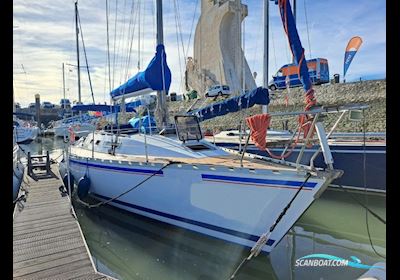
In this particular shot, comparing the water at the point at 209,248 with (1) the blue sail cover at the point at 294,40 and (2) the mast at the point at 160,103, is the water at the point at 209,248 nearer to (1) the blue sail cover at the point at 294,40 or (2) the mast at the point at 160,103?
(2) the mast at the point at 160,103

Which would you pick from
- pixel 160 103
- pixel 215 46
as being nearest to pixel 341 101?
pixel 160 103

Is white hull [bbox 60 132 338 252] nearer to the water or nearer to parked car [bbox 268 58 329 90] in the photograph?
the water

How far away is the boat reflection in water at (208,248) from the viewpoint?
5074 mm

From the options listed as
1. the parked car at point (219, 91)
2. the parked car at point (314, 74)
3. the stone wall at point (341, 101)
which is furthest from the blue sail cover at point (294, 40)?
the parked car at point (219, 91)

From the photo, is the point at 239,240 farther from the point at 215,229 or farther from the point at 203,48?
the point at 203,48

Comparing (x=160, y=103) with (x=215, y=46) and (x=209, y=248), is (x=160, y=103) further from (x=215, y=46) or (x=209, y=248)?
(x=215, y=46)

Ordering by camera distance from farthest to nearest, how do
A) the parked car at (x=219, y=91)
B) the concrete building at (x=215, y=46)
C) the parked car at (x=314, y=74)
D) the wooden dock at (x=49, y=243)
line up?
1. the concrete building at (x=215, y=46)
2. the parked car at (x=219, y=91)
3. the parked car at (x=314, y=74)
4. the wooden dock at (x=49, y=243)

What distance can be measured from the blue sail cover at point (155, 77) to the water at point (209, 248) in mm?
2918

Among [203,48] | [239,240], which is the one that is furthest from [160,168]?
[203,48]

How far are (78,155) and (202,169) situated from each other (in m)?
4.77

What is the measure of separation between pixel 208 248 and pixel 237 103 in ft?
13.3

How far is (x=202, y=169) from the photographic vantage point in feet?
18.2

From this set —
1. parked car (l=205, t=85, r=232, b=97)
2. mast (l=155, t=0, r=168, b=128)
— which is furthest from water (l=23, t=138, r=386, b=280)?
parked car (l=205, t=85, r=232, b=97)

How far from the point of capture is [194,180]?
562 cm
